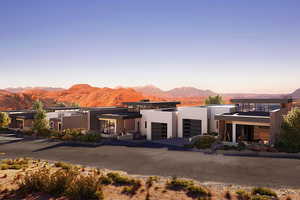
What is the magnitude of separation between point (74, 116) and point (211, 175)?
3202 centimetres

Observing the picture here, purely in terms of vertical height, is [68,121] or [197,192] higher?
[68,121]

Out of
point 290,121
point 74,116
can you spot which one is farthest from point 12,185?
point 74,116

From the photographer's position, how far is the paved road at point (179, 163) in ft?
54.4

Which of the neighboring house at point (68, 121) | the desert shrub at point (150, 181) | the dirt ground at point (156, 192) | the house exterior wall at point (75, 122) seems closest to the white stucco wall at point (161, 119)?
the house exterior wall at point (75, 122)

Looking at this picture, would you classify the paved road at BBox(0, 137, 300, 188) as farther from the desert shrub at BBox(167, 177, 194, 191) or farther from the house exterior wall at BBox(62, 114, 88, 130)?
the house exterior wall at BBox(62, 114, 88, 130)

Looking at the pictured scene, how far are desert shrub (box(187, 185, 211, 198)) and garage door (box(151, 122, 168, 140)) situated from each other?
21.6 meters

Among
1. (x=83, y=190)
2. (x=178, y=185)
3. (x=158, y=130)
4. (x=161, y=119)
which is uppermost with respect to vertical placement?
(x=161, y=119)

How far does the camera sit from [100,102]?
140 m

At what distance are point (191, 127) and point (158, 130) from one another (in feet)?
17.3

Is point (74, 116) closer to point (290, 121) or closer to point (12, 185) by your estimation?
point (12, 185)

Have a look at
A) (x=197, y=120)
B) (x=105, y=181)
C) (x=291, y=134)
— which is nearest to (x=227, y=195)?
(x=105, y=181)

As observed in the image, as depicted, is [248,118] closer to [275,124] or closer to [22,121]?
[275,124]

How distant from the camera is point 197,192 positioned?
13320mm

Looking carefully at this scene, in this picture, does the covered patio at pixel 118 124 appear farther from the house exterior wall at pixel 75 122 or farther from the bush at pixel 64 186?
the bush at pixel 64 186
